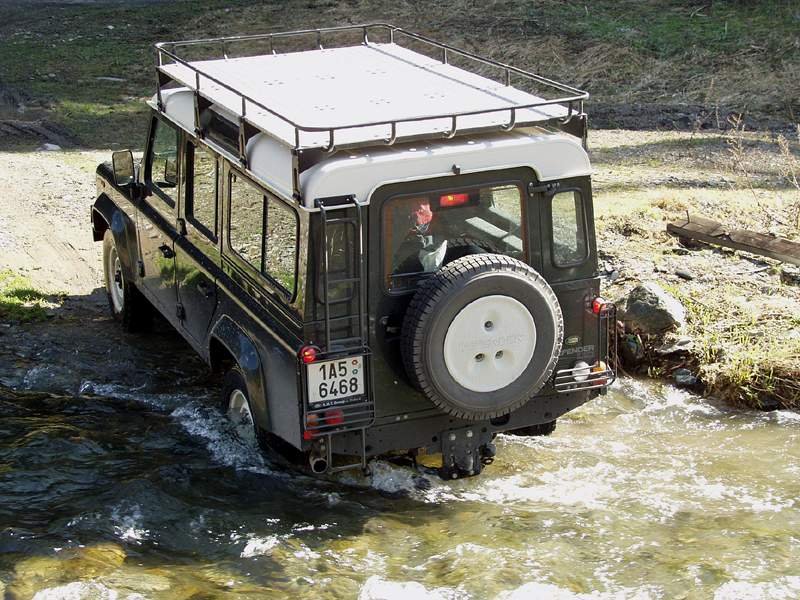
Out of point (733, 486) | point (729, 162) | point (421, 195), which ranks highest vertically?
point (421, 195)

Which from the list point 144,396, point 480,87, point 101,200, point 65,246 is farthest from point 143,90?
point 480,87

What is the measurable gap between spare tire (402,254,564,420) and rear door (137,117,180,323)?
8.04 ft

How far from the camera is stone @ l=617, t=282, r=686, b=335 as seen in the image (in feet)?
27.8

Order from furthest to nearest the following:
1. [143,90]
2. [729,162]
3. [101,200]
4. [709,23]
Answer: [709,23], [143,90], [729,162], [101,200]

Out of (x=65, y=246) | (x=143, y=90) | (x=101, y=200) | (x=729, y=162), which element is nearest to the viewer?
(x=101, y=200)

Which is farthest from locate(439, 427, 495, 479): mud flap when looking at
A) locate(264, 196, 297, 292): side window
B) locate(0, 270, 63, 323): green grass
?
locate(0, 270, 63, 323): green grass

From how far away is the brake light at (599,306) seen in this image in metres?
6.54

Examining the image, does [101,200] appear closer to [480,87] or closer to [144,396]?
[144,396]

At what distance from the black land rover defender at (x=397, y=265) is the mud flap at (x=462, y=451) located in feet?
0.04

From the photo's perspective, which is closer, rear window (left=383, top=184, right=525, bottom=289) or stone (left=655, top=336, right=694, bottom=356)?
rear window (left=383, top=184, right=525, bottom=289)

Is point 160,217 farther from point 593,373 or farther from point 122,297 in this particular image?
point 593,373

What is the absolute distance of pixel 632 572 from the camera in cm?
584

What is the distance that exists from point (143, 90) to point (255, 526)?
1124cm

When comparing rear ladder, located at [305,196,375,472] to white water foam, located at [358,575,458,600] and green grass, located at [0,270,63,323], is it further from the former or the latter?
green grass, located at [0,270,63,323]
